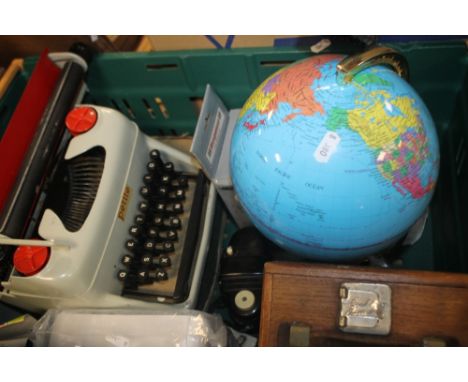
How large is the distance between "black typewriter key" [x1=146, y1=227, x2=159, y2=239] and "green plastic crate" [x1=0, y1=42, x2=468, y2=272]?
1.38 ft

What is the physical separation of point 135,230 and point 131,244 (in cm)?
4

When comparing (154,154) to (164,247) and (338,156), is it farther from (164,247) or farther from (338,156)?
(338,156)

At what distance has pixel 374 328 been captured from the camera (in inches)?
25.9

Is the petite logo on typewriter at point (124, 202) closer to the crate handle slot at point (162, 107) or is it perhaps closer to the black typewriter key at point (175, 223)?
the black typewriter key at point (175, 223)

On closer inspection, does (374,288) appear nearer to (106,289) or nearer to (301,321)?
(301,321)

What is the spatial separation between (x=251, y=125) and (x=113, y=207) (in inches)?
16.7

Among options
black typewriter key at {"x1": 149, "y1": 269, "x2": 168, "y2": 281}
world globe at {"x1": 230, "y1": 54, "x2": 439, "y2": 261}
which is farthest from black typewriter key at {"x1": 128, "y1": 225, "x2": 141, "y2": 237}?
world globe at {"x1": 230, "y1": 54, "x2": 439, "y2": 261}

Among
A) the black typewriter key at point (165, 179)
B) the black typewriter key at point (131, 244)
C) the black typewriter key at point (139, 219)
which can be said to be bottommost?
the black typewriter key at point (131, 244)

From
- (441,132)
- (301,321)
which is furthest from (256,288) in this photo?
(441,132)

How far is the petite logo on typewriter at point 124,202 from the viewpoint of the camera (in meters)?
1.04

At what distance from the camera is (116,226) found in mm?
1018

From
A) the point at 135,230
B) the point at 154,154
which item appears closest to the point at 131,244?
the point at 135,230

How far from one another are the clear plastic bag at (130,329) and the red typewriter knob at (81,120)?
435mm

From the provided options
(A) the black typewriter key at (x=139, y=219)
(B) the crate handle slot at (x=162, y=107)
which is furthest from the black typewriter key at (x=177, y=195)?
(B) the crate handle slot at (x=162, y=107)
